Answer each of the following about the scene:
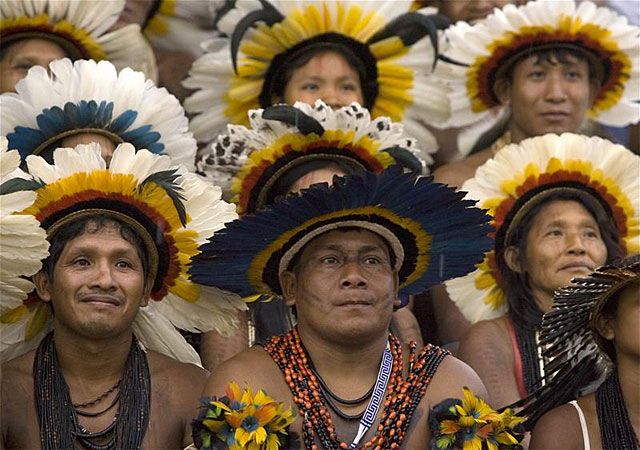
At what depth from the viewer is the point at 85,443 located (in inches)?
194

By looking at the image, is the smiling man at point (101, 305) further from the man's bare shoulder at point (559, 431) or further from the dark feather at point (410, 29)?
the dark feather at point (410, 29)

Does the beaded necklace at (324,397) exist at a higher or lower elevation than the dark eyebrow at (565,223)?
lower

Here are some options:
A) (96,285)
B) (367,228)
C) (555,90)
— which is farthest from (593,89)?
(96,285)

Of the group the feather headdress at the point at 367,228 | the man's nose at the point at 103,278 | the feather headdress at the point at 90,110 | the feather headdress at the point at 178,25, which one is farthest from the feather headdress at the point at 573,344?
the feather headdress at the point at 178,25

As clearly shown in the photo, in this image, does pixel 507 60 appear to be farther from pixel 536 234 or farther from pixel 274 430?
pixel 274 430

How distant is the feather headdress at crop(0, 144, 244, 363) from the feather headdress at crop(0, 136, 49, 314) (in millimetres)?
82

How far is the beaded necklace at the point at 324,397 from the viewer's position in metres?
4.74

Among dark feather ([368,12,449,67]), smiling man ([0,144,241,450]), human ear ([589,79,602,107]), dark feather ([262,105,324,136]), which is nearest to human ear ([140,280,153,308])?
smiling man ([0,144,241,450])

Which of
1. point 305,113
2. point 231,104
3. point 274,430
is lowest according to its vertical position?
point 274,430

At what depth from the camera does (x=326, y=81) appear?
255 inches

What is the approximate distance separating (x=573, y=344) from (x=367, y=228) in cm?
80

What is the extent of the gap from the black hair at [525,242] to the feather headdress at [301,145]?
0.50 meters

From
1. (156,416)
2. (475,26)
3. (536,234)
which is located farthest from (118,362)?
(475,26)

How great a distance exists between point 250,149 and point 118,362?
1.08 metres
